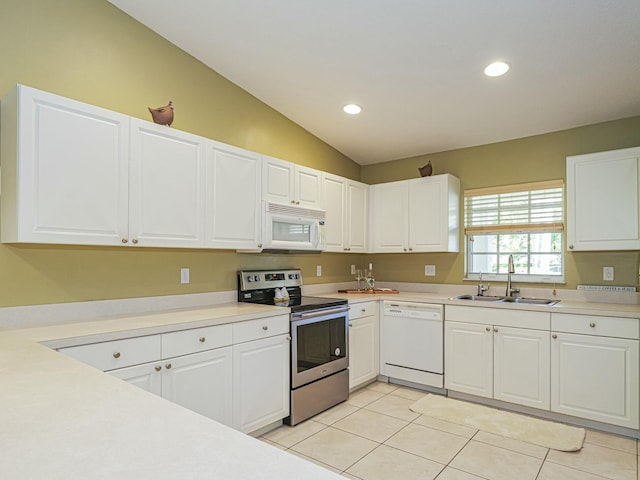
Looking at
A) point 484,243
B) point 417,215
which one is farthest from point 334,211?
point 484,243

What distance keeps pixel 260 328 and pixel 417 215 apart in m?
2.18

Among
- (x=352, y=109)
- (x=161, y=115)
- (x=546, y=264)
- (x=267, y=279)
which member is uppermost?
(x=352, y=109)

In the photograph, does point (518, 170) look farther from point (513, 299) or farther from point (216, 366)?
point (216, 366)

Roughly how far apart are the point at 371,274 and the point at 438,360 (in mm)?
1285

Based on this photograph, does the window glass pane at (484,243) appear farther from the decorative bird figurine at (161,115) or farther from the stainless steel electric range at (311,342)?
the decorative bird figurine at (161,115)

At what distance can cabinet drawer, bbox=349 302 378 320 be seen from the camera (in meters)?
3.73

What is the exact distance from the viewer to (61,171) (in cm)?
214

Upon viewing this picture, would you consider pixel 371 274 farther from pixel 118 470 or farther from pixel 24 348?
pixel 118 470

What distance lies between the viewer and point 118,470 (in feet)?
2.28

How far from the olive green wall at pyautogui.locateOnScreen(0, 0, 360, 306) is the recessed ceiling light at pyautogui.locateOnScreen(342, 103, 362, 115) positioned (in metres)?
0.74

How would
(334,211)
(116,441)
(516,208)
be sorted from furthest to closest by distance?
(334,211) < (516,208) < (116,441)

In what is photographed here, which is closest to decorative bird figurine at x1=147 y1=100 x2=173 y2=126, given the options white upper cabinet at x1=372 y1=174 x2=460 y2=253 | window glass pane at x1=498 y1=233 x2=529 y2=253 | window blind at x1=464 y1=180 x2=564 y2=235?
white upper cabinet at x1=372 y1=174 x2=460 y2=253

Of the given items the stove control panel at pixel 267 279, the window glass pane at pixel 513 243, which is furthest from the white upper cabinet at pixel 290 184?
the window glass pane at pixel 513 243

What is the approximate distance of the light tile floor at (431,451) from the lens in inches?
94.7
